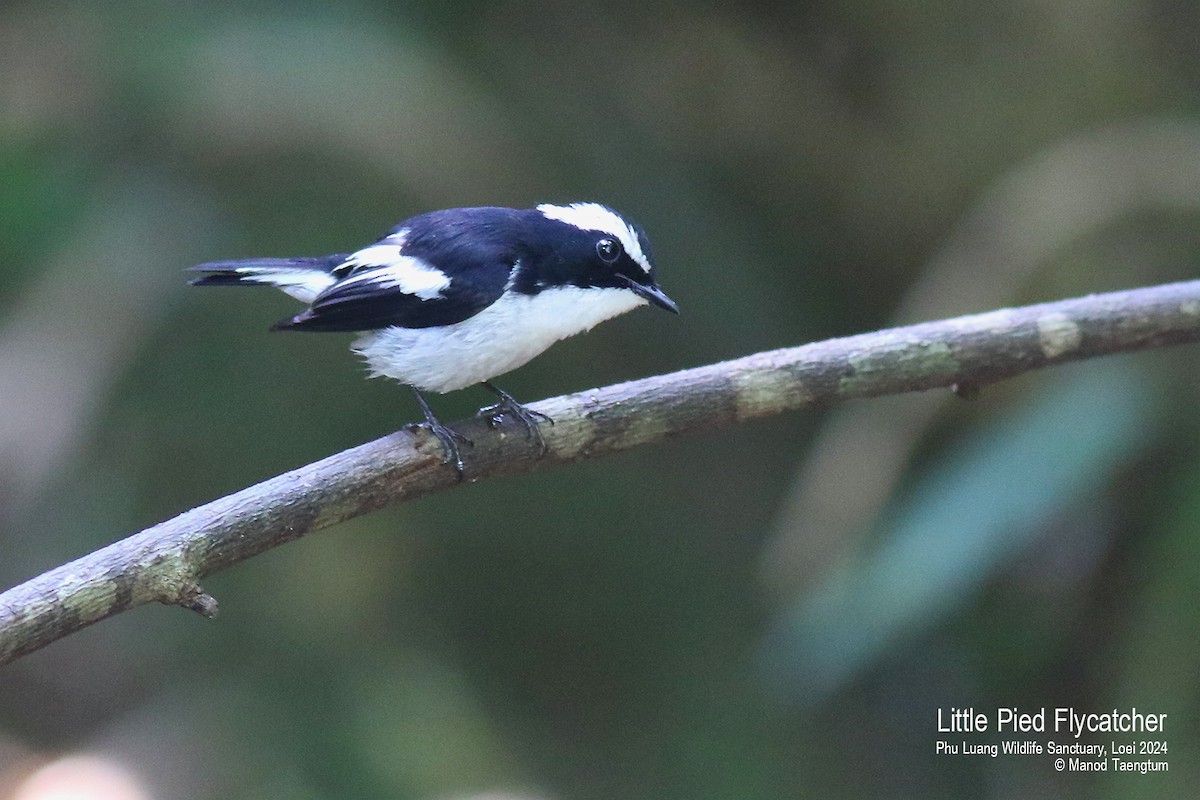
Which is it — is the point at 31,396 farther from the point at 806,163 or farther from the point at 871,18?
the point at 871,18

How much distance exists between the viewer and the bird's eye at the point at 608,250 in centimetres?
281

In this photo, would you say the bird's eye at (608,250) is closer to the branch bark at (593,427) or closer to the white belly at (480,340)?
the white belly at (480,340)

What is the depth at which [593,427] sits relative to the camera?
2578 millimetres

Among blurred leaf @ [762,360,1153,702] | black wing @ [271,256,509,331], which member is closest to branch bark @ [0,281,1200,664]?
black wing @ [271,256,509,331]

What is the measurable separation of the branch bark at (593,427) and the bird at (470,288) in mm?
109

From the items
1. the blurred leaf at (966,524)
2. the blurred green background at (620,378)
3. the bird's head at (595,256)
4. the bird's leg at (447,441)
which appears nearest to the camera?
the bird's leg at (447,441)

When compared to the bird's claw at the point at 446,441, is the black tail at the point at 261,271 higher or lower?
higher

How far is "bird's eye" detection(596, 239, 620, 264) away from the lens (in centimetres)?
281

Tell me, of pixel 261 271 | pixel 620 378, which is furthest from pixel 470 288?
pixel 620 378

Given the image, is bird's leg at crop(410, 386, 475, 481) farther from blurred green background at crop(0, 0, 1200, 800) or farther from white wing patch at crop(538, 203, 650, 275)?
blurred green background at crop(0, 0, 1200, 800)

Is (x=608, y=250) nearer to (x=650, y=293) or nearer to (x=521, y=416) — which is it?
(x=650, y=293)

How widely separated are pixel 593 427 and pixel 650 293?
0.45m

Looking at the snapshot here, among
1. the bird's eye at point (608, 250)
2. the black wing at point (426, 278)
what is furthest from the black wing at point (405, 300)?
the bird's eye at point (608, 250)

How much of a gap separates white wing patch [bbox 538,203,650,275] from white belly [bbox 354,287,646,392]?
163 millimetres
